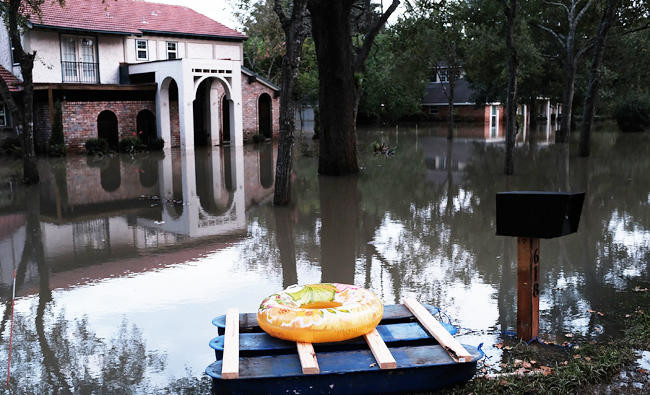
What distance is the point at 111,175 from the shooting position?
20844 millimetres

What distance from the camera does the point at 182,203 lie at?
49.7ft

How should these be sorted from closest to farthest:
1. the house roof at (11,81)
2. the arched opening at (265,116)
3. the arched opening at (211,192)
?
the arched opening at (211,192), the house roof at (11,81), the arched opening at (265,116)

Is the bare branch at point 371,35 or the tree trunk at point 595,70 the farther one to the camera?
the tree trunk at point 595,70

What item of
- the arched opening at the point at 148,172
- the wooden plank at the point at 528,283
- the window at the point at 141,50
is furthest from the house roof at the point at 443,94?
the wooden plank at the point at 528,283

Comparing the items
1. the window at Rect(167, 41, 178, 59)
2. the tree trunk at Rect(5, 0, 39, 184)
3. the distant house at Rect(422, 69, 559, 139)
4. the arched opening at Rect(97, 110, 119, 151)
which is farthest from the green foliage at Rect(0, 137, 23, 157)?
the distant house at Rect(422, 69, 559, 139)

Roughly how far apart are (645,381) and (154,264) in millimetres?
6654

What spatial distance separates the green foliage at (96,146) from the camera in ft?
91.8

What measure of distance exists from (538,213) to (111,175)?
1747 centimetres

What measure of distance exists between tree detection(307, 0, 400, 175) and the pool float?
1312 centimetres

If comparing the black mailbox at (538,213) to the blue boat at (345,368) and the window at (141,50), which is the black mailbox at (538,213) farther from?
the window at (141,50)

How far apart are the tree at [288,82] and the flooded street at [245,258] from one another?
0.87 m

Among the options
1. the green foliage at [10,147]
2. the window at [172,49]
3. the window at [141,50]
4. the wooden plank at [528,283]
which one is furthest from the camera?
the window at [172,49]

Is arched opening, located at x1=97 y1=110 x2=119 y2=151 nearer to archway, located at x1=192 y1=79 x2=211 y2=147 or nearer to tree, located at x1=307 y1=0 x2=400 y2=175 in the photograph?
archway, located at x1=192 y1=79 x2=211 y2=147

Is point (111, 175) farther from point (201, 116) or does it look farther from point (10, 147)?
point (201, 116)
